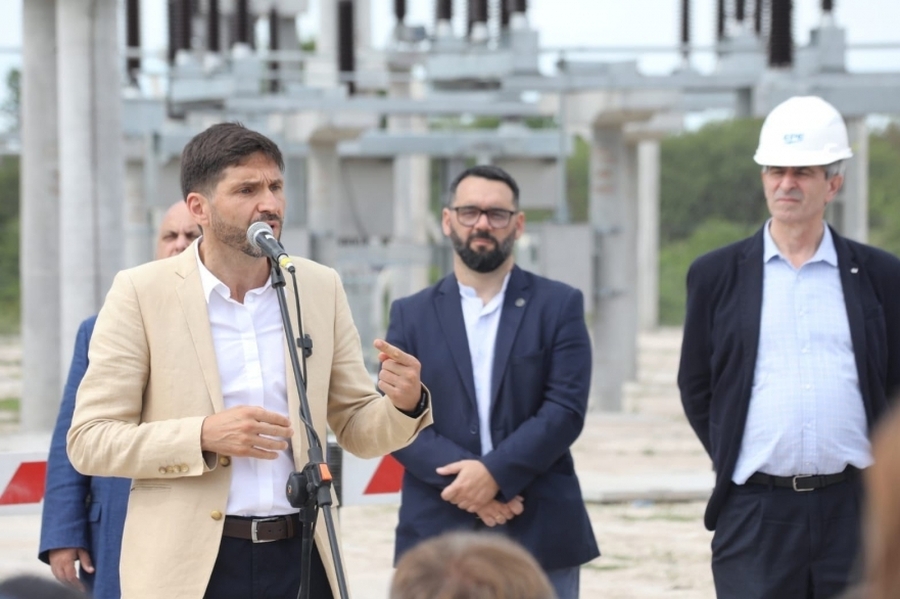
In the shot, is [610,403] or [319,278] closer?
[319,278]

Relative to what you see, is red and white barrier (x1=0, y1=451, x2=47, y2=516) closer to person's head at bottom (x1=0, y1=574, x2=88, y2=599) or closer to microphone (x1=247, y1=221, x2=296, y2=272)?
microphone (x1=247, y1=221, x2=296, y2=272)

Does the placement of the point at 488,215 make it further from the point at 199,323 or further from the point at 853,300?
the point at 199,323

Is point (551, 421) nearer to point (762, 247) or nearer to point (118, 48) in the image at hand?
point (762, 247)

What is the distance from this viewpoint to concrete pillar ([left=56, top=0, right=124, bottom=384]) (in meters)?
15.6

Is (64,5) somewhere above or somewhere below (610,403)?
above

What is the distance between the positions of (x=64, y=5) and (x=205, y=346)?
1266 centimetres

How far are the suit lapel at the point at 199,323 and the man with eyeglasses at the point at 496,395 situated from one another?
149cm

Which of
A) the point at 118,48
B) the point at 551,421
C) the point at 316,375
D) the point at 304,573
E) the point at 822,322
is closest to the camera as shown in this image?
the point at 304,573

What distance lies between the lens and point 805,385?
4.79 metres

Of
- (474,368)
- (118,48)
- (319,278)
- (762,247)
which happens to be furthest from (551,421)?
(118,48)

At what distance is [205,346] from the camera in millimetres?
4043

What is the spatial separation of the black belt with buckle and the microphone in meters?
1.80

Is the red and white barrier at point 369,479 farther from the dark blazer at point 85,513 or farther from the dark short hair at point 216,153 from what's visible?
the dark short hair at point 216,153

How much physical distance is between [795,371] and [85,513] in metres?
2.40
